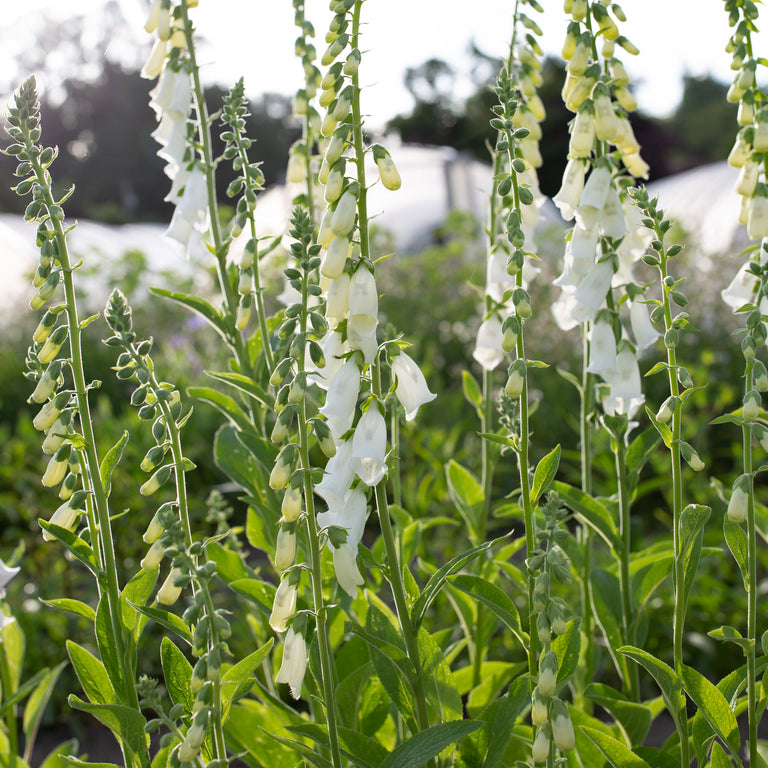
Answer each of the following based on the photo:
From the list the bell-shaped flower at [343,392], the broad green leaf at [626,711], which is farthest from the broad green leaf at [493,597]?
the bell-shaped flower at [343,392]

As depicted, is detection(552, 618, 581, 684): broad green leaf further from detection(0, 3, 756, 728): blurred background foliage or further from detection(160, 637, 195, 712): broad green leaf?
detection(160, 637, 195, 712): broad green leaf

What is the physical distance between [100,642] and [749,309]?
57.6 inches

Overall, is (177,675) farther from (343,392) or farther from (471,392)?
(471,392)

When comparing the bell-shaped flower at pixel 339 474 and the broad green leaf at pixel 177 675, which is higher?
the bell-shaped flower at pixel 339 474

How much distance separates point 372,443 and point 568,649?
2.04 feet

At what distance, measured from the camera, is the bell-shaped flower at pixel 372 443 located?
135 cm

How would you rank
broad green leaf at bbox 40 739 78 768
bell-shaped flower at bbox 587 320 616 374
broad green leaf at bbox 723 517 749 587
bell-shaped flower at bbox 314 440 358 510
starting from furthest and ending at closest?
broad green leaf at bbox 40 739 78 768 < bell-shaped flower at bbox 587 320 616 374 < broad green leaf at bbox 723 517 749 587 < bell-shaped flower at bbox 314 440 358 510

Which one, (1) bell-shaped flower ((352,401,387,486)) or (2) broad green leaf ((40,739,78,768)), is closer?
(1) bell-shaped flower ((352,401,387,486))

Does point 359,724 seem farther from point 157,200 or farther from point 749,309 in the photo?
point 157,200

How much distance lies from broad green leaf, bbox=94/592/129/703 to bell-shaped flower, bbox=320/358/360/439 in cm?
64

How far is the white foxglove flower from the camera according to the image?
1.33 metres

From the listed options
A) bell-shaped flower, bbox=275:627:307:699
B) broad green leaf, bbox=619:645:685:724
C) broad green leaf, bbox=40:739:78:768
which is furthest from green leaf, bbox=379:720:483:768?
broad green leaf, bbox=40:739:78:768

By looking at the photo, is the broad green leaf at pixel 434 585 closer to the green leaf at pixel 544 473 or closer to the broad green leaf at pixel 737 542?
the green leaf at pixel 544 473

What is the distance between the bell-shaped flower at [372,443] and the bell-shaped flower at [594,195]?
65 cm
